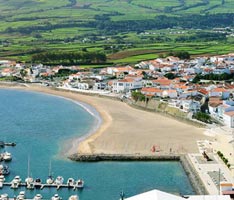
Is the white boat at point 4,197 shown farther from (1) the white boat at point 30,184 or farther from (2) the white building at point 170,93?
(2) the white building at point 170,93

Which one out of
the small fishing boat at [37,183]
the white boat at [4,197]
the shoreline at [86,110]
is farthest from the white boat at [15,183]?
the shoreline at [86,110]

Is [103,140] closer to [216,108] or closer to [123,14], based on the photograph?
[216,108]

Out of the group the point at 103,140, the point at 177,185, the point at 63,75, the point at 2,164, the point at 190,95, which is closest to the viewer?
the point at 177,185

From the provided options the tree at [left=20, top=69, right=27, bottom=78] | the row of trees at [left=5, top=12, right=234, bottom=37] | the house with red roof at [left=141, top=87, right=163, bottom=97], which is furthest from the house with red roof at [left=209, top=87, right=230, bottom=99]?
the row of trees at [left=5, top=12, right=234, bottom=37]

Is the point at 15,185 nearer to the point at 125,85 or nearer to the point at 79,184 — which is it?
the point at 79,184

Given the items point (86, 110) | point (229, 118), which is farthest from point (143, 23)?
point (229, 118)

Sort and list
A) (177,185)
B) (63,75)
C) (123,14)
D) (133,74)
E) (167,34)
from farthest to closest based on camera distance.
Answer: (123,14) < (167,34) < (63,75) < (133,74) < (177,185)

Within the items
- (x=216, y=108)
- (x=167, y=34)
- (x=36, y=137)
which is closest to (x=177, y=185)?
(x=36, y=137)
